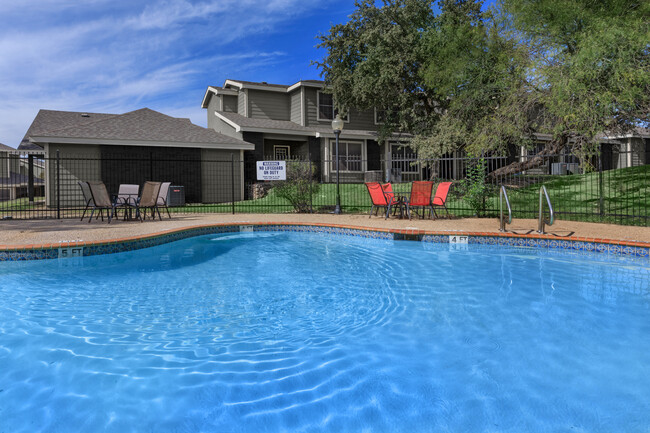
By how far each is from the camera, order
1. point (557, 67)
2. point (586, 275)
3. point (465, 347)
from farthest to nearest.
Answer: point (557, 67)
point (586, 275)
point (465, 347)

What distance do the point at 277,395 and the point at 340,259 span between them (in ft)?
13.9

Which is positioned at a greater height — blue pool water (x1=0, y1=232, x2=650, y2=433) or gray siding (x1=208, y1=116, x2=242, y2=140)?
gray siding (x1=208, y1=116, x2=242, y2=140)

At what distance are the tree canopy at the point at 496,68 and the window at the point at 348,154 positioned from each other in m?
2.00

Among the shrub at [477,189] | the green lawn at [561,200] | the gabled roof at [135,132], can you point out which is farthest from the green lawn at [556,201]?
the gabled roof at [135,132]

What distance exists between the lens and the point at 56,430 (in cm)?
218

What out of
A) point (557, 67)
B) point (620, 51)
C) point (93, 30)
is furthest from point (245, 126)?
point (620, 51)

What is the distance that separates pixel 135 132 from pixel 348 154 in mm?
10162

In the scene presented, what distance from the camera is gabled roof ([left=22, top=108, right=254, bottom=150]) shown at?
50.4 ft

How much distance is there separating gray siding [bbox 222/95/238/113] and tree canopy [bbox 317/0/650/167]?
5.65m

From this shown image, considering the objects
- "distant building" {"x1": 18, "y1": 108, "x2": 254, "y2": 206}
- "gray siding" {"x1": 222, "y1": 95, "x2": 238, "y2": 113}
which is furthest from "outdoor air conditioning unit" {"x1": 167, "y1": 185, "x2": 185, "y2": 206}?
"gray siding" {"x1": 222, "y1": 95, "x2": 238, "y2": 113}

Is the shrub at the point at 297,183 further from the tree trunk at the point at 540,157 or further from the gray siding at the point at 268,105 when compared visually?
the gray siding at the point at 268,105

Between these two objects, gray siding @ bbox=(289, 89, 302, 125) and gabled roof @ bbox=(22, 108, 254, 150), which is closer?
gabled roof @ bbox=(22, 108, 254, 150)

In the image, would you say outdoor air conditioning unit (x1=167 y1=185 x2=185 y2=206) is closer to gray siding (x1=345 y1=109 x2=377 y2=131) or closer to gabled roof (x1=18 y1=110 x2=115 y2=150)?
gabled roof (x1=18 y1=110 x2=115 y2=150)

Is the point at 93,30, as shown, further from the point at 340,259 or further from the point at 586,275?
the point at 586,275
